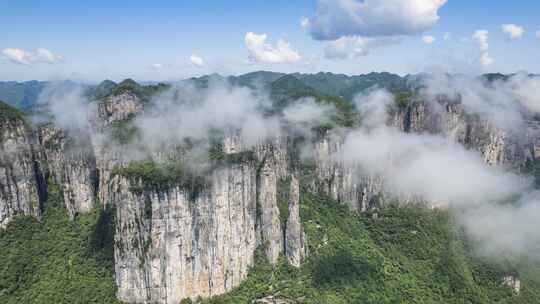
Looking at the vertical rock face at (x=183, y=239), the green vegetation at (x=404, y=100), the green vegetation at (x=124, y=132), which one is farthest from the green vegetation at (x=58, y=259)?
the green vegetation at (x=404, y=100)

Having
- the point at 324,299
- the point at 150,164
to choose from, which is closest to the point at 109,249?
the point at 150,164

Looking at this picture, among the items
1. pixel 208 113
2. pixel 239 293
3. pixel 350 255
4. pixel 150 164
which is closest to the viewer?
pixel 150 164

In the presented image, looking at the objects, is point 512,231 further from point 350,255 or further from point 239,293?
point 239,293

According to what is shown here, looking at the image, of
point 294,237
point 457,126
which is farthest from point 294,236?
point 457,126

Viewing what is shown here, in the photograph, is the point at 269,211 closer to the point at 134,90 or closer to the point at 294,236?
the point at 294,236

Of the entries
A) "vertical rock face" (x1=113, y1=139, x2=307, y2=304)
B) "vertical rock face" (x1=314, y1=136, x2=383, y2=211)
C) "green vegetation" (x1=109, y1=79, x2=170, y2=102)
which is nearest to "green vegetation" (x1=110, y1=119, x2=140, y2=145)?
"vertical rock face" (x1=113, y1=139, x2=307, y2=304)

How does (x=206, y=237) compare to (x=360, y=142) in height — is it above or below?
below

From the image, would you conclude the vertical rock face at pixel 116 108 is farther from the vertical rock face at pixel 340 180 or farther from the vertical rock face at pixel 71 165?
the vertical rock face at pixel 340 180
